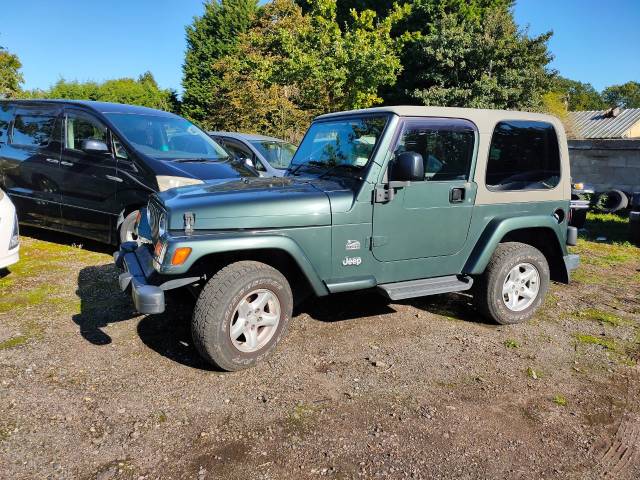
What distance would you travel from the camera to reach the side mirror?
5.75m

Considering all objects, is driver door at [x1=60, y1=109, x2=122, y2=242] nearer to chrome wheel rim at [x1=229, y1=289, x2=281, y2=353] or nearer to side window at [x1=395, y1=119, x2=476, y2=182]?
chrome wheel rim at [x1=229, y1=289, x2=281, y2=353]

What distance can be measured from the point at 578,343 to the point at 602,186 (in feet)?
31.4

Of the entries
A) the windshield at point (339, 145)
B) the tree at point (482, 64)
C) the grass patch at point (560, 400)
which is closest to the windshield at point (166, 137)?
the windshield at point (339, 145)

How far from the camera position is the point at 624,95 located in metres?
87.2

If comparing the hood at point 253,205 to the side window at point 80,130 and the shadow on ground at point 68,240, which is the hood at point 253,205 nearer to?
the side window at point 80,130

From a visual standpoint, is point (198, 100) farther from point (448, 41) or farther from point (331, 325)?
point (331, 325)

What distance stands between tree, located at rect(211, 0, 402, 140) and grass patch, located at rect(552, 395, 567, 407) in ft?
43.5

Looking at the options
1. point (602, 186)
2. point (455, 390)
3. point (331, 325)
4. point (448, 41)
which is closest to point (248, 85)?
point (448, 41)

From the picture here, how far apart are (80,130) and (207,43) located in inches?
1004

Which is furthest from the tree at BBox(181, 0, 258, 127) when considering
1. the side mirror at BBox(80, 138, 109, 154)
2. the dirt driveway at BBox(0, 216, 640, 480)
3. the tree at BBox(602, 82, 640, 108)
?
the tree at BBox(602, 82, 640, 108)

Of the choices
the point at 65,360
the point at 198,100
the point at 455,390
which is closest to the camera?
the point at 455,390

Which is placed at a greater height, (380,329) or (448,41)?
(448,41)

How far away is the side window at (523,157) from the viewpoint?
168 inches

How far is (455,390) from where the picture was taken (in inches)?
131
